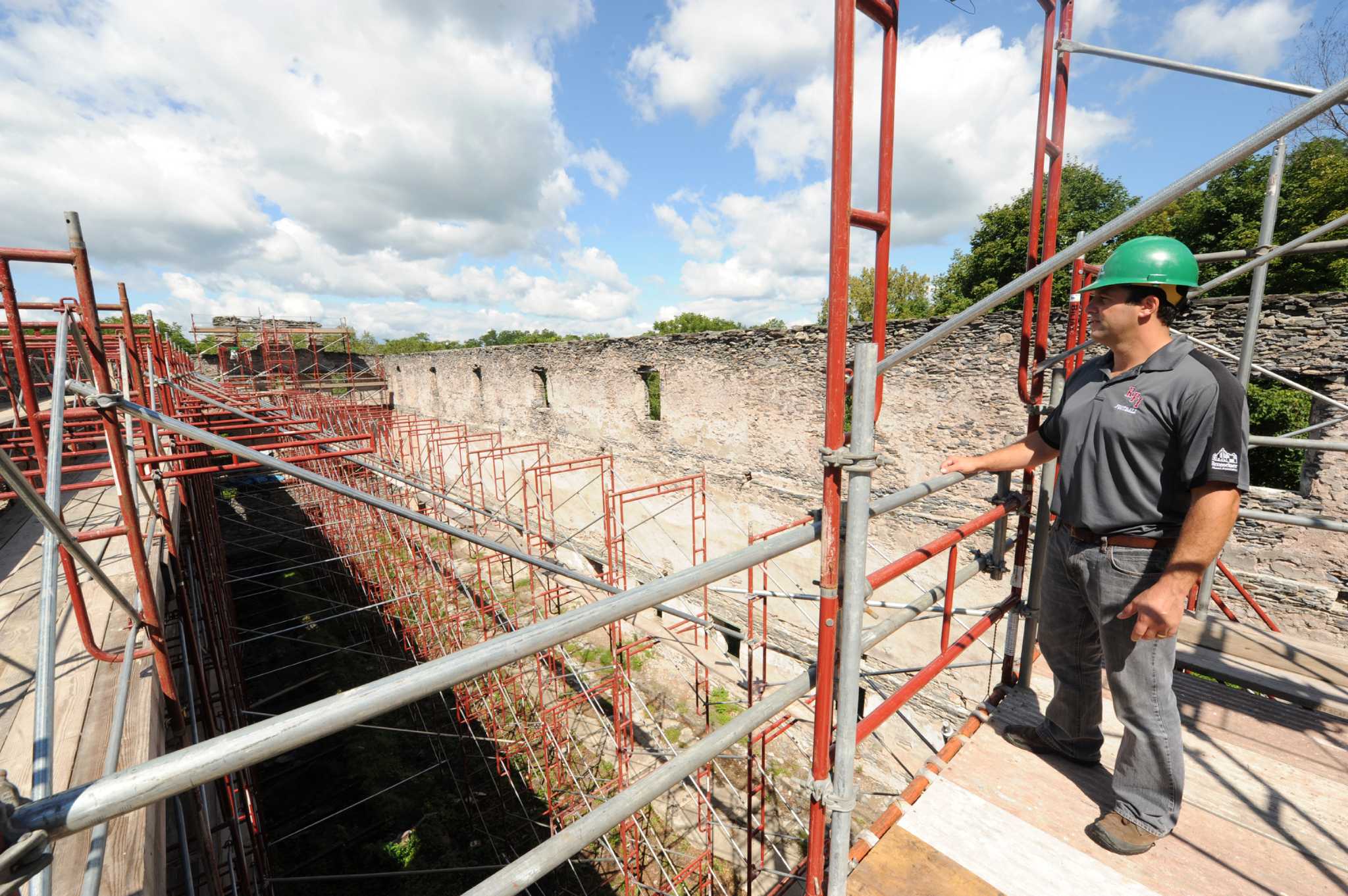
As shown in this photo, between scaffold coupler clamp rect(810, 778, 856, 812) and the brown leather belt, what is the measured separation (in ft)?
3.42

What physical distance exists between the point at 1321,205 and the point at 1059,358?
18.4 m

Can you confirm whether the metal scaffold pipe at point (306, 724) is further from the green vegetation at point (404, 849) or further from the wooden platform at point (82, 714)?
the green vegetation at point (404, 849)

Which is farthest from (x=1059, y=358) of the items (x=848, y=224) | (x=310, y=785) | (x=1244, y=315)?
(x=310, y=785)

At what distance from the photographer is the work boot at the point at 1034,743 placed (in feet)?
6.21

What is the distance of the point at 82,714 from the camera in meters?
2.22

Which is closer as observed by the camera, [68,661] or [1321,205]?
[68,661]

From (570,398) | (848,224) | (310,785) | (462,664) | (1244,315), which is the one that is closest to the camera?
(462,664)

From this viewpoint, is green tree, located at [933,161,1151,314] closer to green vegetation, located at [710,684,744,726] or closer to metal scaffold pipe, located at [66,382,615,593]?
green vegetation, located at [710,684,744,726]

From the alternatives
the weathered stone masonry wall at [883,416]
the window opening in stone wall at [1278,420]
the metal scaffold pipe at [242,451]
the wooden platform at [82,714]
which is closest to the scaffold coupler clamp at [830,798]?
the metal scaffold pipe at [242,451]

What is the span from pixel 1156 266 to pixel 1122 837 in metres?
1.58

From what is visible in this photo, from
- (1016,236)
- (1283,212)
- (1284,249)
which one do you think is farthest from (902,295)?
(1284,249)

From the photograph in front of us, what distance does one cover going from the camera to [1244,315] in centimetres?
509

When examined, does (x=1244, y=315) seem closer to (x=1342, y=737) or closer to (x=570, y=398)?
(x=1342, y=737)

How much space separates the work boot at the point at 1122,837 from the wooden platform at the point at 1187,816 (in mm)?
26
